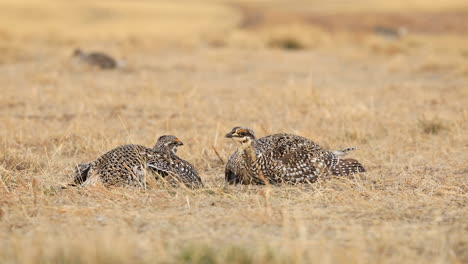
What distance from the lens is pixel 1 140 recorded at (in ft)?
26.7

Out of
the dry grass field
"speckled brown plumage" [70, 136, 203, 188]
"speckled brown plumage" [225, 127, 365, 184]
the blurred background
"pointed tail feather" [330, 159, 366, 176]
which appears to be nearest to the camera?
the dry grass field

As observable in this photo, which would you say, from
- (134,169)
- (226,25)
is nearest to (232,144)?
(134,169)

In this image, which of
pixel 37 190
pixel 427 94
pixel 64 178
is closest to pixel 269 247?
pixel 37 190

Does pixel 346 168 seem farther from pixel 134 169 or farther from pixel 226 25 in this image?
pixel 226 25

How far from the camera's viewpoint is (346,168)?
21.3ft

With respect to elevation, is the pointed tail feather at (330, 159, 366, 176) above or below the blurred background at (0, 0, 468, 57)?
below

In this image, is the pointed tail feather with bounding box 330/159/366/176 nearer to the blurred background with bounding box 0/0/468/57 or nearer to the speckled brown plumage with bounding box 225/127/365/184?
the speckled brown plumage with bounding box 225/127/365/184

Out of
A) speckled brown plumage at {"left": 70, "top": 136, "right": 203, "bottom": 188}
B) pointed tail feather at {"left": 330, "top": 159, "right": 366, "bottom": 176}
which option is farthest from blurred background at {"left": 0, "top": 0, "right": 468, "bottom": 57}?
pointed tail feather at {"left": 330, "top": 159, "right": 366, "bottom": 176}

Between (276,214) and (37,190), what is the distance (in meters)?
2.08

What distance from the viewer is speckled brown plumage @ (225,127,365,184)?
20.2 feet

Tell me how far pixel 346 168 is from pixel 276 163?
0.76 m

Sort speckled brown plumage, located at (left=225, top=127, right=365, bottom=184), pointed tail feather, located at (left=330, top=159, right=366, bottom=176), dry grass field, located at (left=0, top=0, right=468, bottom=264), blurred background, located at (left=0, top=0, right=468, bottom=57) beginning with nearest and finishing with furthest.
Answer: dry grass field, located at (left=0, top=0, right=468, bottom=264) < speckled brown plumage, located at (left=225, top=127, right=365, bottom=184) < pointed tail feather, located at (left=330, top=159, right=366, bottom=176) < blurred background, located at (left=0, top=0, right=468, bottom=57)

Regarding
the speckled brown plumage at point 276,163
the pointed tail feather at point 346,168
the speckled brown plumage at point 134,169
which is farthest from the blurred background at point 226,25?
the pointed tail feather at point 346,168

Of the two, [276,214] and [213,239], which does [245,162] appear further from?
[213,239]
